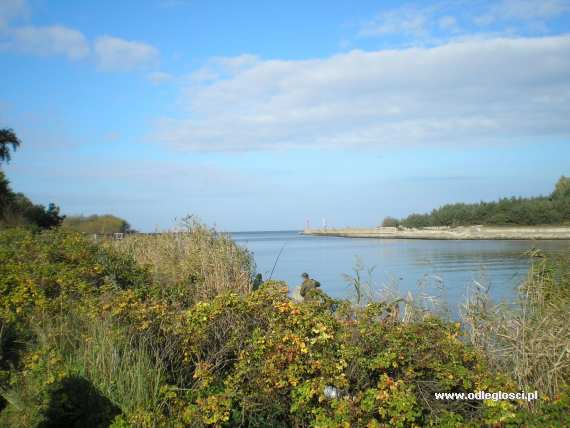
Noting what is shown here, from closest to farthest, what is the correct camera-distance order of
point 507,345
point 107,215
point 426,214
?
point 507,345 < point 107,215 < point 426,214

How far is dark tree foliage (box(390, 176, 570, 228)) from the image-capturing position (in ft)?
224

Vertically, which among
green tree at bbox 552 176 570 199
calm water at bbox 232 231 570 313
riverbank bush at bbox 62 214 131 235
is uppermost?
green tree at bbox 552 176 570 199

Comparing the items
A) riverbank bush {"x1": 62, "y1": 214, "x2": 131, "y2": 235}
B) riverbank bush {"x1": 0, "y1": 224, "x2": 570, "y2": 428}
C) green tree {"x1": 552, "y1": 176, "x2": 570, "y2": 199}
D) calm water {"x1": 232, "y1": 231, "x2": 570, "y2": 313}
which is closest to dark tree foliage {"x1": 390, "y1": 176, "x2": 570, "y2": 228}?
green tree {"x1": 552, "y1": 176, "x2": 570, "y2": 199}

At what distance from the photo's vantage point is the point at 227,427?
518 cm

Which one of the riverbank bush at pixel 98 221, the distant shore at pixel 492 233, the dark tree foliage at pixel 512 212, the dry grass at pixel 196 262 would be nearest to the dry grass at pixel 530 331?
the dry grass at pixel 196 262

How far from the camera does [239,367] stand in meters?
5.27

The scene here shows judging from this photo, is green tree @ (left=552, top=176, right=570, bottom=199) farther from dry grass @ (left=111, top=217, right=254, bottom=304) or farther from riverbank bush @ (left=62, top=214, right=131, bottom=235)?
dry grass @ (left=111, top=217, right=254, bottom=304)

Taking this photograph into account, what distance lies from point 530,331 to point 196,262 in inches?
275

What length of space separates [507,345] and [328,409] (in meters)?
2.40

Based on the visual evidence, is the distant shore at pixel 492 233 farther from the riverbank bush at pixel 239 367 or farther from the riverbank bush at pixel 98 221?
the riverbank bush at pixel 239 367

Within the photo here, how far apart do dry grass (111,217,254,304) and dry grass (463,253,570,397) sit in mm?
4440

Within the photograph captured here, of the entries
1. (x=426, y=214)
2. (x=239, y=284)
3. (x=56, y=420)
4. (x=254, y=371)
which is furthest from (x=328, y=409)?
(x=426, y=214)

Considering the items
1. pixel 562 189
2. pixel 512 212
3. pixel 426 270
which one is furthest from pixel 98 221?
pixel 562 189

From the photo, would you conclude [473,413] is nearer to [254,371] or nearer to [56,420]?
[254,371]
